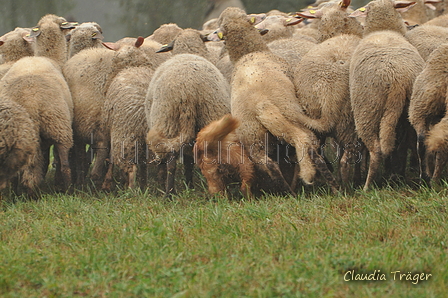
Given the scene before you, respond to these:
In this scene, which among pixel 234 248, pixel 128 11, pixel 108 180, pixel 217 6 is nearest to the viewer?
pixel 234 248

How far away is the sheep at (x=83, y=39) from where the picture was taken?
744 cm

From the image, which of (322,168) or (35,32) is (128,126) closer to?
(322,168)

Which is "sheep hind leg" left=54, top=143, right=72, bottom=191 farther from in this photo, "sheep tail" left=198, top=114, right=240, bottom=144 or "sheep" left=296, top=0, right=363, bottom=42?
"sheep" left=296, top=0, right=363, bottom=42

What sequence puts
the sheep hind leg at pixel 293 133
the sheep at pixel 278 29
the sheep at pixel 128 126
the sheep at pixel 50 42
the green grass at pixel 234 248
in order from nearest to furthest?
1. the green grass at pixel 234 248
2. the sheep hind leg at pixel 293 133
3. the sheep at pixel 128 126
4. the sheep at pixel 50 42
5. the sheep at pixel 278 29

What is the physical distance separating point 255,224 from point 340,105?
5.60ft

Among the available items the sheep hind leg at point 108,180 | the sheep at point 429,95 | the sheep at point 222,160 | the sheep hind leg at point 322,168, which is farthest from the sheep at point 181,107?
the sheep at point 429,95

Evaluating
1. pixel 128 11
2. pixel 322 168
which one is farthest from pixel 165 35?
pixel 128 11

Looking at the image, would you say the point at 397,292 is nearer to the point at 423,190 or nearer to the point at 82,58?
the point at 423,190

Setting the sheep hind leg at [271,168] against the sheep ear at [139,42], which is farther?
the sheep ear at [139,42]

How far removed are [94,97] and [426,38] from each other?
3546mm

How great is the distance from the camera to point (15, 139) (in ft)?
17.0

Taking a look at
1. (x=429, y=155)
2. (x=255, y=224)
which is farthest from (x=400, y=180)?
(x=255, y=224)

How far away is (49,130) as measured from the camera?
18.6 feet

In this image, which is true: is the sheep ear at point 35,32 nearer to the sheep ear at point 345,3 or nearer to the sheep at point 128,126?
the sheep at point 128,126
